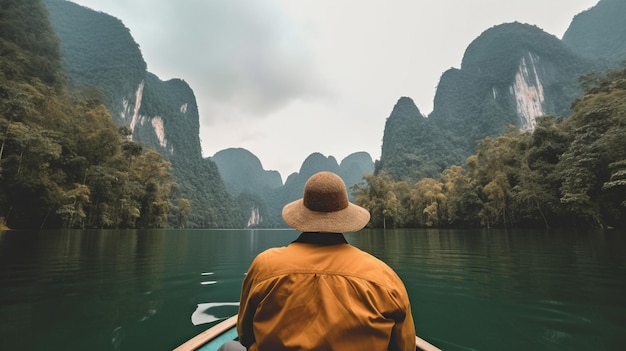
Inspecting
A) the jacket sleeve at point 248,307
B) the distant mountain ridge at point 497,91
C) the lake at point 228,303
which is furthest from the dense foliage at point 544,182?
the distant mountain ridge at point 497,91

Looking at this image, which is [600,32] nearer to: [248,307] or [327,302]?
A: [327,302]

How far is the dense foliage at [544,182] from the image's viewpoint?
17.5 meters

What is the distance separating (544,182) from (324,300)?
1110 inches

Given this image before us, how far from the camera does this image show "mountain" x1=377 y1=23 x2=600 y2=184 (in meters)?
76.9

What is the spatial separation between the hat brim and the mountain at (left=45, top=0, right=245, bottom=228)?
5615cm

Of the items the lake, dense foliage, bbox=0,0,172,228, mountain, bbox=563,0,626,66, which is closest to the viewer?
the lake

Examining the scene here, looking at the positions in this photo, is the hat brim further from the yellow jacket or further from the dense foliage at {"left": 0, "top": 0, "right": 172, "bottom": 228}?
the dense foliage at {"left": 0, "top": 0, "right": 172, "bottom": 228}

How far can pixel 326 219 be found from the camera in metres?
1.46

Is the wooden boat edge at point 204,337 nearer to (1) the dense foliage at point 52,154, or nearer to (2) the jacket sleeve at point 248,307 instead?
(2) the jacket sleeve at point 248,307

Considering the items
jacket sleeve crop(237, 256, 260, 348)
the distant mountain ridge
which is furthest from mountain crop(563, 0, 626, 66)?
jacket sleeve crop(237, 256, 260, 348)

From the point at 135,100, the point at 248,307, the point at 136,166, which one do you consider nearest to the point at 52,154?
the point at 136,166

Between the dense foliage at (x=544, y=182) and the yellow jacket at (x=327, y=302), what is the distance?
1780 cm

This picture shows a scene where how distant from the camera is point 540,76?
8294cm

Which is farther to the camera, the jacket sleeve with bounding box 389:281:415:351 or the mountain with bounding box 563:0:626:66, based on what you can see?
the mountain with bounding box 563:0:626:66
